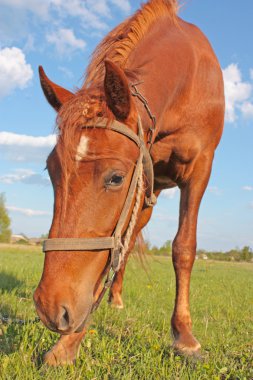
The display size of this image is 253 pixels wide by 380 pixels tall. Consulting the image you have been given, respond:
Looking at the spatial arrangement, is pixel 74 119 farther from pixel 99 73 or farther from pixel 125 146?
pixel 99 73

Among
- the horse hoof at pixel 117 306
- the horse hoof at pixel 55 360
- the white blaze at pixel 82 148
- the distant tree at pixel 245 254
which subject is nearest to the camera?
the white blaze at pixel 82 148

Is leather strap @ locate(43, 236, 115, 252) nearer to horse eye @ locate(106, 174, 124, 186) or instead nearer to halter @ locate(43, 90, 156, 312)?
halter @ locate(43, 90, 156, 312)

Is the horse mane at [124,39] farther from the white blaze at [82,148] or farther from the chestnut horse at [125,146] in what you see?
the white blaze at [82,148]

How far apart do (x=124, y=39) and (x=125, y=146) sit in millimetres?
1389

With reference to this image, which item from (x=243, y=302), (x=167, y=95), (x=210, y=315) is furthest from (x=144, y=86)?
(x=243, y=302)

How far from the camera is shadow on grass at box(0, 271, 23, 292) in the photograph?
245 inches

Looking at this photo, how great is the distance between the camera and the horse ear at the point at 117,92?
108 inches

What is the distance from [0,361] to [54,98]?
184 cm

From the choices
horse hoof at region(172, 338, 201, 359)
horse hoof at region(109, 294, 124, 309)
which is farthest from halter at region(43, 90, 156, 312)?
horse hoof at region(109, 294, 124, 309)

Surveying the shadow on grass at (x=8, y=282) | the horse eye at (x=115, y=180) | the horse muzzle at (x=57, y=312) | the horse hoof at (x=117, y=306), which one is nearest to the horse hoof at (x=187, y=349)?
the horse muzzle at (x=57, y=312)

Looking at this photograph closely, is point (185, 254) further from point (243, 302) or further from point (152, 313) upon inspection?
point (243, 302)

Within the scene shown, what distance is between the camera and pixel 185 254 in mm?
4207

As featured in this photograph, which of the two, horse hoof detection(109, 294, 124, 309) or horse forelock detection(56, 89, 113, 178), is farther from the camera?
horse hoof detection(109, 294, 124, 309)

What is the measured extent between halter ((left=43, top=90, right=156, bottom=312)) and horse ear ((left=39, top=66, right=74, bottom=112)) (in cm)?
57
